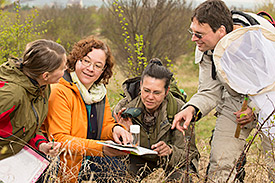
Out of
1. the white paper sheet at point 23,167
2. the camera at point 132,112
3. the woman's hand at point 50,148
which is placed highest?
the camera at point 132,112

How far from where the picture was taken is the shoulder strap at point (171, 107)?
3.61m

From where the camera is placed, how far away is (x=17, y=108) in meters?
2.54

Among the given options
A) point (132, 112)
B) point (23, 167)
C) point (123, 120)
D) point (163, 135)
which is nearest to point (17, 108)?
point (23, 167)

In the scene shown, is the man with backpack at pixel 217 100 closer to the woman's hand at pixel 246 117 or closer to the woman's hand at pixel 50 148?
→ the woman's hand at pixel 246 117

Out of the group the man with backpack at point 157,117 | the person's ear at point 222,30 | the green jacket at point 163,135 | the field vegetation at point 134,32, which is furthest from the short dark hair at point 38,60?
the field vegetation at point 134,32

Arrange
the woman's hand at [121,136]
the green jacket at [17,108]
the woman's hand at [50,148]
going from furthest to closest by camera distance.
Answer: the woman's hand at [121,136]
the woman's hand at [50,148]
the green jacket at [17,108]

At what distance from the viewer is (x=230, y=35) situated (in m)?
3.09

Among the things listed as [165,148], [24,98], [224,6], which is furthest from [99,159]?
[224,6]

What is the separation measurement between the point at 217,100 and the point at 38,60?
6.65 ft

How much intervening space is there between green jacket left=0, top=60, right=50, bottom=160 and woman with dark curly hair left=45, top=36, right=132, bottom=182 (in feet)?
0.95

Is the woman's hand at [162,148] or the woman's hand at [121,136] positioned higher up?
the woman's hand at [121,136]

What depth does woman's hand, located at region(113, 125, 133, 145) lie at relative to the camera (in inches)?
125

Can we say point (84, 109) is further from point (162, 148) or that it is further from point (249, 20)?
point (249, 20)

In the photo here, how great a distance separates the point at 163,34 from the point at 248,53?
20.1 feet
